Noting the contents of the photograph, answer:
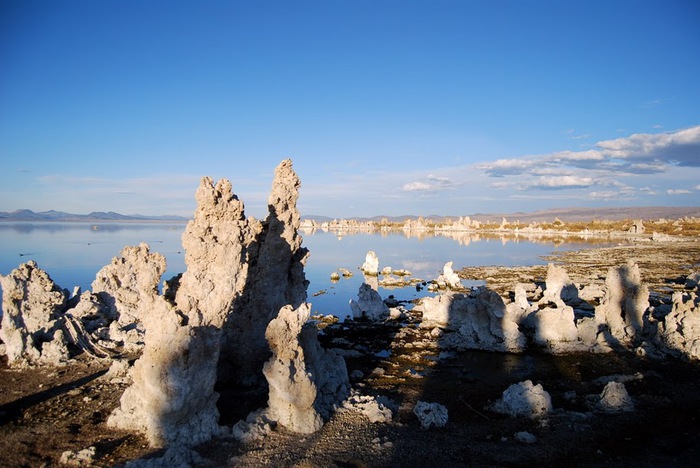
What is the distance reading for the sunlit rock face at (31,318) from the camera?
1432 cm

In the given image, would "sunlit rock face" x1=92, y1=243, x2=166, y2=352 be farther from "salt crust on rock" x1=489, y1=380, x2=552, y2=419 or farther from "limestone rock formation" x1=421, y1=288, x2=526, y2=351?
"limestone rock formation" x1=421, y1=288, x2=526, y2=351

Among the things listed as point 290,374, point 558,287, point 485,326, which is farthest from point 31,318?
point 558,287

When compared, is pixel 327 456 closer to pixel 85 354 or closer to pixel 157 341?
pixel 157 341

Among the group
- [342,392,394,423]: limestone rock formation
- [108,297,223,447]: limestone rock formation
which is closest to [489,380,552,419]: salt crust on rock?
[342,392,394,423]: limestone rock formation

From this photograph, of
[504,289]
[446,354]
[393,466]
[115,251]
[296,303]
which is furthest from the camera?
[115,251]

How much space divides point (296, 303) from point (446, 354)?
6286 mm

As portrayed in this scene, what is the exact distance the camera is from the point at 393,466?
8844 millimetres

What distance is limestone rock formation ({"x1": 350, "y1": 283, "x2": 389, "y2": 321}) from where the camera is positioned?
23312 millimetres

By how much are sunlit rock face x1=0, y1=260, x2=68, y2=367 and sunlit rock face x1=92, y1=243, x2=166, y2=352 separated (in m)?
2.07

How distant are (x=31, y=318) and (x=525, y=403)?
1505cm

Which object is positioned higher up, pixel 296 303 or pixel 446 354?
pixel 296 303

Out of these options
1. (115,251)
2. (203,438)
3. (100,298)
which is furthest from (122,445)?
(115,251)

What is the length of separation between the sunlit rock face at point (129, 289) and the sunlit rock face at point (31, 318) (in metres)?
2.07

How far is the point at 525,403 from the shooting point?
11.5 metres
